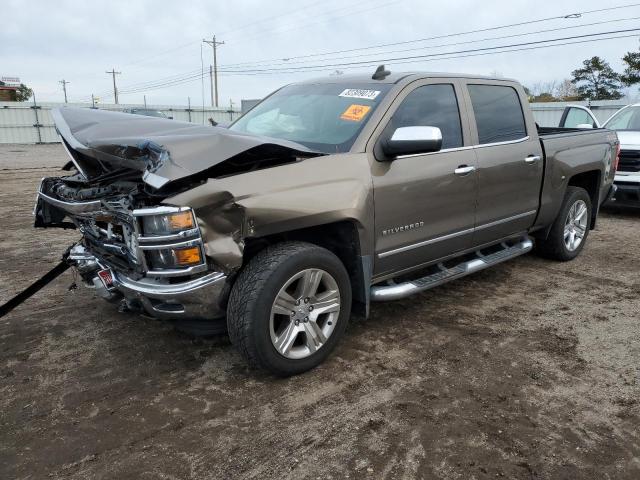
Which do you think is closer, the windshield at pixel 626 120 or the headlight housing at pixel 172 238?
the headlight housing at pixel 172 238

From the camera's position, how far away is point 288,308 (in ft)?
10.1

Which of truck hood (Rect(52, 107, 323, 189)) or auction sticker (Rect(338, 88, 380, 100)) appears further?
auction sticker (Rect(338, 88, 380, 100))

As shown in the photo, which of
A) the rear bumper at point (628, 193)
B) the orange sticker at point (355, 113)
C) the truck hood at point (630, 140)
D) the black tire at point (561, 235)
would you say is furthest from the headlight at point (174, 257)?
the truck hood at point (630, 140)

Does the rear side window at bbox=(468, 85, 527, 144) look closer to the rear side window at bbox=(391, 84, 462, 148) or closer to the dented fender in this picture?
the rear side window at bbox=(391, 84, 462, 148)

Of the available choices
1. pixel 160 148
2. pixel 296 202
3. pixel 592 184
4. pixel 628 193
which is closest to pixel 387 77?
pixel 296 202

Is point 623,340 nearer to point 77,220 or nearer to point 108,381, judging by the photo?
point 108,381

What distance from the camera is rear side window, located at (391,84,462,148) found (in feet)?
12.3

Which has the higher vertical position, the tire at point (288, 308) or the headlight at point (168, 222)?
the headlight at point (168, 222)

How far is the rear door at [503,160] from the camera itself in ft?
14.0

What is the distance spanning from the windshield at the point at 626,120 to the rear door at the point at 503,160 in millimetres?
5406

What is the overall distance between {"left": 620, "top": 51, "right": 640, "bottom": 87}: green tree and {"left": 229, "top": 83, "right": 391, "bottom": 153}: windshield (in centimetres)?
3556

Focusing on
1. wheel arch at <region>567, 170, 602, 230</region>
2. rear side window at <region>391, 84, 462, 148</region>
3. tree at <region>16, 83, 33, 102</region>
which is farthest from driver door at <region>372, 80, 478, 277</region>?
tree at <region>16, 83, 33, 102</region>

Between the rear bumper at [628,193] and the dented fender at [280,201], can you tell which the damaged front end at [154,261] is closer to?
the dented fender at [280,201]

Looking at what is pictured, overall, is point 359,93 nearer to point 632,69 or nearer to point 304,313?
point 304,313
